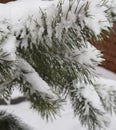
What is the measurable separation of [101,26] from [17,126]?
2.17ft

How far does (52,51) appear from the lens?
1.01 metres

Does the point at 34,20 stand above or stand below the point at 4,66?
above

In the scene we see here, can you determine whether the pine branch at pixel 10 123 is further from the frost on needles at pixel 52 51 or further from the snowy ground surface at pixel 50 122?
the snowy ground surface at pixel 50 122

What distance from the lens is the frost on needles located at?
87 centimetres

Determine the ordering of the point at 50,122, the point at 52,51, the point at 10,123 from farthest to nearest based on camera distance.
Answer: the point at 50,122
the point at 10,123
the point at 52,51

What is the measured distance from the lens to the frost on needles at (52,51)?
0.87 m

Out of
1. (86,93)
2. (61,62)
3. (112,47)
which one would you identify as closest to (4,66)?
(61,62)

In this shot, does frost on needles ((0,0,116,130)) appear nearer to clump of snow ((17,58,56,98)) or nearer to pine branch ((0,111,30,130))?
clump of snow ((17,58,56,98))

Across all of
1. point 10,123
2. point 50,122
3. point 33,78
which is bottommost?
point 50,122

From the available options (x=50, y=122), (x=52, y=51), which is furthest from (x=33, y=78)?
(x=50, y=122)

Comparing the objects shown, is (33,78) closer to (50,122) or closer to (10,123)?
(10,123)

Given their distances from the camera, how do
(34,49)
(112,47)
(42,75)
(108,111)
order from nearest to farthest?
(34,49) → (42,75) → (108,111) → (112,47)

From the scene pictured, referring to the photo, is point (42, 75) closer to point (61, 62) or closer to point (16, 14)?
Result: point (61, 62)

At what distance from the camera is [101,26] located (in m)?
0.89
